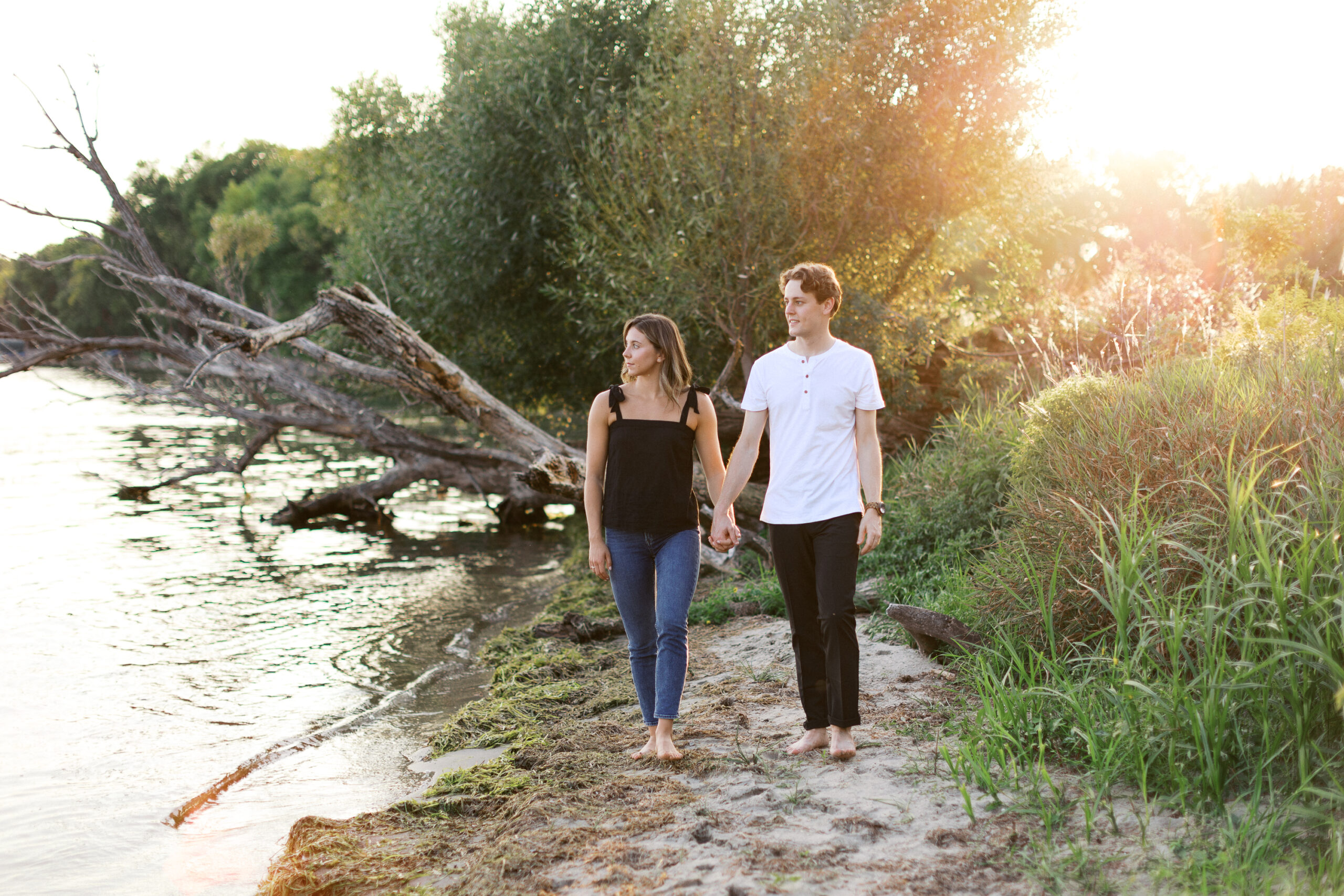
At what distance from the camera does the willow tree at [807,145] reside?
435 inches

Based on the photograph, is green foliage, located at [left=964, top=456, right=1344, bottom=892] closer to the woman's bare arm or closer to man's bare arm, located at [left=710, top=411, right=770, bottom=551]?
man's bare arm, located at [left=710, top=411, right=770, bottom=551]

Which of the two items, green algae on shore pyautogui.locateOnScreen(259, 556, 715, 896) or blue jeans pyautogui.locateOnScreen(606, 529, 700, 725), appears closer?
green algae on shore pyautogui.locateOnScreen(259, 556, 715, 896)

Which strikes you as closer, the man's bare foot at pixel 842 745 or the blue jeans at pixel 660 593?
the man's bare foot at pixel 842 745

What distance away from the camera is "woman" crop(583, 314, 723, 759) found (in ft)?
14.0

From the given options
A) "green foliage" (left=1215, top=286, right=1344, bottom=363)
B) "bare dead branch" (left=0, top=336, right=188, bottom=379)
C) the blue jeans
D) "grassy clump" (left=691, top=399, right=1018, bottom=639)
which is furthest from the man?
"bare dead branch" (left=0, top=336, right=188, bottom=379)

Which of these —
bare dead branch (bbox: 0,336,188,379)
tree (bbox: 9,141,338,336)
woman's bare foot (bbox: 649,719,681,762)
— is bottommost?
woman's bare foot (bbox: 649,719,681,762)

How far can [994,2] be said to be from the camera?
11273 millimetres

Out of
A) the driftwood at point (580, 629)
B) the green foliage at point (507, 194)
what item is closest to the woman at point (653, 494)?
the driftwood at point (580, 629)

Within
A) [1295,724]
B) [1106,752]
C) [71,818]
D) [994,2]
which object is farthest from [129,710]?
[994,2]

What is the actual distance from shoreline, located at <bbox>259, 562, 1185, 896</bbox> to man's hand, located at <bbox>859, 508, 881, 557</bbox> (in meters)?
1.00

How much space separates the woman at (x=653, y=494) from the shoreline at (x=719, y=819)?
0.54 m

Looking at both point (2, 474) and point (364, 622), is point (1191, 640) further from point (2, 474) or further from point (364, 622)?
point (2, 474)

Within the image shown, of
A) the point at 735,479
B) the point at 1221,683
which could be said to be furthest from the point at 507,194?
the point at 1221,683

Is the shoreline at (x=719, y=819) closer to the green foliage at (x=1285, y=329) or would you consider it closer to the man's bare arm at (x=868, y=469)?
the man's bare arm at (x=868, y=469)
